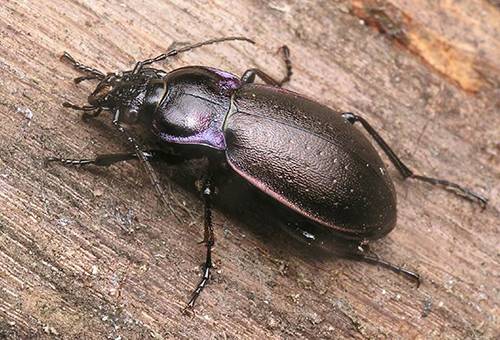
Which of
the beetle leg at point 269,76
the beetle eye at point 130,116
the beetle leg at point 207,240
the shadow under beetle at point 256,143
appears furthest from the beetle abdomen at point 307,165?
the beetle eye at point 130,116

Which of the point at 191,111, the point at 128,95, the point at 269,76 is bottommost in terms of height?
the point at 128,95

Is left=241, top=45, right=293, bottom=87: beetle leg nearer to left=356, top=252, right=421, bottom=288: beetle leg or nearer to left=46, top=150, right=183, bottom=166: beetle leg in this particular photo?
left=46, top=150, right=183, bottom=166: beetle leg

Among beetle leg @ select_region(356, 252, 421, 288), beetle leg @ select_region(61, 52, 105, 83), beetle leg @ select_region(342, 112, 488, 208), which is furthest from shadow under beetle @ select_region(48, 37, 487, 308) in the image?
beetle leg @ select_region(342, 112, 488, 208)

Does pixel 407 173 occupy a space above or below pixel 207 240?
above

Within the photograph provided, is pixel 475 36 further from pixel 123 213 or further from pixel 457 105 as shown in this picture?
pixel 123 213

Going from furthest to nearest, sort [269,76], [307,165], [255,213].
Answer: [269,76], [255,213], [307,165]

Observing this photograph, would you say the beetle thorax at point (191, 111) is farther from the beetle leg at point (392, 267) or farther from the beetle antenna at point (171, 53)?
the beetle leg at point (392, 267)

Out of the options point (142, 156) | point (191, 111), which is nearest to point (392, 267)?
point (191, 111)

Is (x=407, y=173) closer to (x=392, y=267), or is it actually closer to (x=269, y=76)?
(x=392, y=267)
